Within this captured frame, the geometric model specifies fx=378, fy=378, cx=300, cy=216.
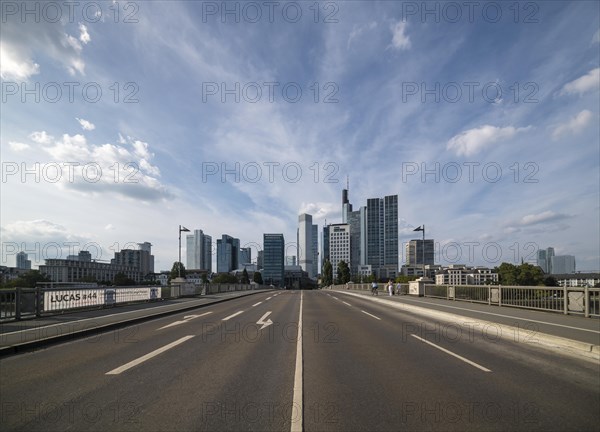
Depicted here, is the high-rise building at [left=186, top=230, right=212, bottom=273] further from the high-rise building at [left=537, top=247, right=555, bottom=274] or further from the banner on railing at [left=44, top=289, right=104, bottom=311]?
the banner on railing at [left=44, top=289, right=104, bottom=311]

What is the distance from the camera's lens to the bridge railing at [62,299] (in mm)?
14461

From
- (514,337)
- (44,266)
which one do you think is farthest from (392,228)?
(514,337)

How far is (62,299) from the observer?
57.2 ft

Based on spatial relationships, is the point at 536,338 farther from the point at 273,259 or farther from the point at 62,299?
the point at 273,259

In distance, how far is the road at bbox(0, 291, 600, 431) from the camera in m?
4.90

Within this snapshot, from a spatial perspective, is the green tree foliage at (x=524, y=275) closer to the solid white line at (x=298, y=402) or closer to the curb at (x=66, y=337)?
the curb at (x=66, y=337)

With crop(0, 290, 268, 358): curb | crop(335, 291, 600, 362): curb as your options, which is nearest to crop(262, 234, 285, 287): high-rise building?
crop(0, 290, 268, 358): curb

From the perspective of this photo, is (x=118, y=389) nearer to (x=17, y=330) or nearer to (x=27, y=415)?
(x=27, y=415)

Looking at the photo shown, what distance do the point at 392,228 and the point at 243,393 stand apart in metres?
187

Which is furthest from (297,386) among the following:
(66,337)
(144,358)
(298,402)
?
(66,337)

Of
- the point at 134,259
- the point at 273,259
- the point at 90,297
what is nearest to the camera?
the point at 90,297

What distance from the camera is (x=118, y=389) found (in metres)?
6.19

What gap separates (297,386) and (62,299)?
15.5 metres

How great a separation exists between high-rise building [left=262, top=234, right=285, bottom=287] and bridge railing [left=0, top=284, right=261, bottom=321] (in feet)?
517
